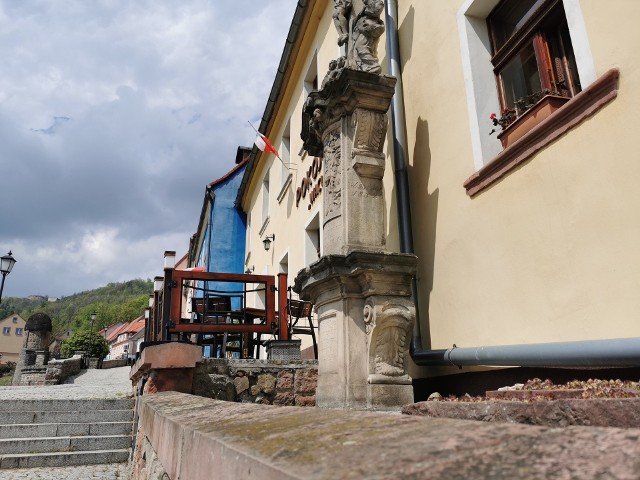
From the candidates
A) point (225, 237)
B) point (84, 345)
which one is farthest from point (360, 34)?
point (84, 345)

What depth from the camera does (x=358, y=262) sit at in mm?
4102

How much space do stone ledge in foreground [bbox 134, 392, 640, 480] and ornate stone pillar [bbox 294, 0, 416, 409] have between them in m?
2.90

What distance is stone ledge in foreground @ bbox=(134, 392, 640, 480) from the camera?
1.83ft

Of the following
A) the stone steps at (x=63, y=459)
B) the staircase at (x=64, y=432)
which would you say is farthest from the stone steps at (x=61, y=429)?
the stone steps at (x=63, y=459)

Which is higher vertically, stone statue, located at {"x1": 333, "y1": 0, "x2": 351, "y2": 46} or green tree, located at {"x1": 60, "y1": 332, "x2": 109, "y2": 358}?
stone statue, located at {"x1": 333, "y1": 0, "x2": 351, "y2": 46}

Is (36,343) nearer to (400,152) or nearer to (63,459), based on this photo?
(63,459)


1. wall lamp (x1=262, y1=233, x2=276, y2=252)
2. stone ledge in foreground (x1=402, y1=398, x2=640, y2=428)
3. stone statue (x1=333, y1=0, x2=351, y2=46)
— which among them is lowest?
stone ledge in foreground (x1=402, y1=398, x2=640, y2=428)

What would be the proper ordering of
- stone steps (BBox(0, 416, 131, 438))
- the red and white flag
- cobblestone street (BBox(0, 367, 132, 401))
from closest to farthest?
stone steps (BBox(0, 416, 131, 438)) → cobblestone street (BBox(0, 367, 132, 401)) → the red and white flag

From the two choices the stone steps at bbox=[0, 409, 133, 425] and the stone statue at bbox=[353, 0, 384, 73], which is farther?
the stone steps at bbox=[0, 409, 133, 425]

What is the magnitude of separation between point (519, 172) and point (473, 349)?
1475 millimetres

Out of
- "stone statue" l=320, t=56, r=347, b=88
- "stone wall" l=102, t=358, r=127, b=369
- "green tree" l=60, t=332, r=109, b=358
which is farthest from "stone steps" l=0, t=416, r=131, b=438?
"green tree" l=60, t=332, r=109, b=358

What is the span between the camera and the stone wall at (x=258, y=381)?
15.8 feet

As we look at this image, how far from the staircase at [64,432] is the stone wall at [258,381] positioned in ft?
4.96

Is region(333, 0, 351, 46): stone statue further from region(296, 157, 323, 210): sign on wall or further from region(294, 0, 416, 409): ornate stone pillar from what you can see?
region(296, 157, 323, 210): sign on wall
